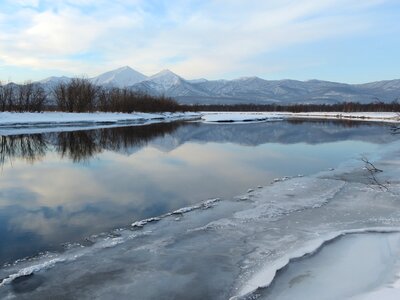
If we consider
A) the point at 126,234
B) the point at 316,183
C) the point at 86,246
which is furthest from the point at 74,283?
the point at 316,183

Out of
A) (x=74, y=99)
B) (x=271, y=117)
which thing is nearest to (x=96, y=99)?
(x=74, y=99)

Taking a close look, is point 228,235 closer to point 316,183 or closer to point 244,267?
point 244,267

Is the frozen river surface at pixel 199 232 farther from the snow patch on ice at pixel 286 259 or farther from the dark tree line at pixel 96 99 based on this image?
the dark tree line at pixel 96 99

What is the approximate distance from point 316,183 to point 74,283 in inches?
337

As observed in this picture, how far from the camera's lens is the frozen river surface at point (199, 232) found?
5.25 meters

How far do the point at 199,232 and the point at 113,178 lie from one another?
6.06 meters

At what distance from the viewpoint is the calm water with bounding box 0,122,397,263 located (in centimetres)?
779

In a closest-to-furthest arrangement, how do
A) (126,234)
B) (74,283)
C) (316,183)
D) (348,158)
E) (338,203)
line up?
(74,283), (126,234), (338,203), (316,183), (348,158)

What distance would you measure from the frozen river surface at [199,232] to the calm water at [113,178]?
55mm

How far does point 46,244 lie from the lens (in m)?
6.73

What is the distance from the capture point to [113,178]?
504 inches

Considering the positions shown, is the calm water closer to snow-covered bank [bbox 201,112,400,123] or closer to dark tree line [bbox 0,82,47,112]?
dark tree line [bbox 0,82,47,112]

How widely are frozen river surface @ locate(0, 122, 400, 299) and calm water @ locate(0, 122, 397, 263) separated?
0.06m

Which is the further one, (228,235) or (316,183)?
(316,183)
